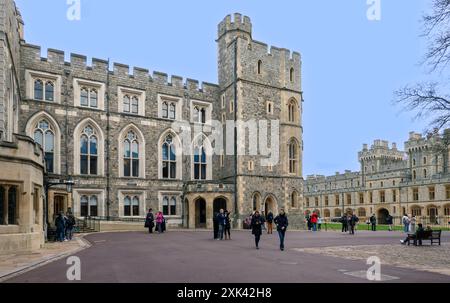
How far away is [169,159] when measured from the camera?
109 ft

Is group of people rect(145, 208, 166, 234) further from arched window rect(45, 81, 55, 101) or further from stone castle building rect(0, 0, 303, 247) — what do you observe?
arched window rect(45, 81, 55, 101)

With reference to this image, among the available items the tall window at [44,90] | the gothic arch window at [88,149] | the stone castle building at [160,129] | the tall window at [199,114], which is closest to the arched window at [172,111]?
the stone castle building at [160,129]

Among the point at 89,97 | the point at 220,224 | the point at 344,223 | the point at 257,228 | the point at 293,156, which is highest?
the point at 89,97

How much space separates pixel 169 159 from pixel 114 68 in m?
8.42

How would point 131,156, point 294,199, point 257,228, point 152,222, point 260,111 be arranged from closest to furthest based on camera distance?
1. point 257,228
2. point 152,222
3. point 131,156
4. point 260,111
5. point 294,199

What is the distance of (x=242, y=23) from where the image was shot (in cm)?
3672

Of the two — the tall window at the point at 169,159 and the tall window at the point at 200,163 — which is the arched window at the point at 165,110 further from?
the tall window at the point at 200,163

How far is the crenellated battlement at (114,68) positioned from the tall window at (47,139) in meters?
4.57

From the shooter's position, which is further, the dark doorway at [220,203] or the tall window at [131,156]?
the dark doorway at [220,203]

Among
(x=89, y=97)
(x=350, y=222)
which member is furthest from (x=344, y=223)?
(x=89, y=97)

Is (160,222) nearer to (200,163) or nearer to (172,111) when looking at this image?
(200,163)

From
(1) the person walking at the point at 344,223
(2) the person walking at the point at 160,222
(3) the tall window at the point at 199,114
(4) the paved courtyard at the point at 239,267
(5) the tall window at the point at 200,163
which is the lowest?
(1) the person walking at the point at 344,223

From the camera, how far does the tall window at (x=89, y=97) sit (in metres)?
29.6
